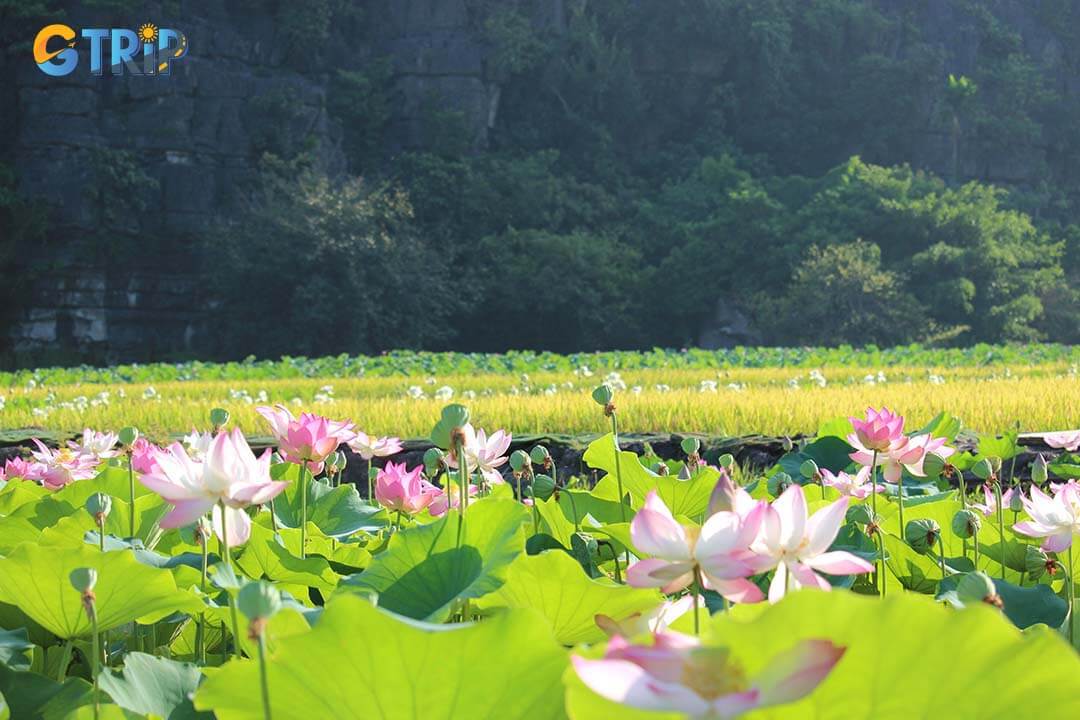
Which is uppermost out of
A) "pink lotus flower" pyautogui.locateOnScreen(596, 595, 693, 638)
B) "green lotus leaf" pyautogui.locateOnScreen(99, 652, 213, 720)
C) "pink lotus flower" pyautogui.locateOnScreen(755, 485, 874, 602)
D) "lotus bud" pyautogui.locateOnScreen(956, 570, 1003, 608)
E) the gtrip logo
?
the gtrip logo

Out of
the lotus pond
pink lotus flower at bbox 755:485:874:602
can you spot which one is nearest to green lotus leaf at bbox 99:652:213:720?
the lotus pond

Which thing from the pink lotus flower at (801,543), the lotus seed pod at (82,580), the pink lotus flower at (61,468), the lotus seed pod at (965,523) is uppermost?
the pink lotus flower at (801,543)

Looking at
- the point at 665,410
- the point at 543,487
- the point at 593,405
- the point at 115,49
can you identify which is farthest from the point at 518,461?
the point at 115,49

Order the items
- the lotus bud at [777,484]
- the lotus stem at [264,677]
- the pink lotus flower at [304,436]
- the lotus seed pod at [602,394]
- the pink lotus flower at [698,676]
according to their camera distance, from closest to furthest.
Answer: the pink lotus flower at [698,676] → the lotus stem at [264,677] → the pink lotus flower at [304,436] → the lotus seed pod at [602,394] → the lotus bud at [777,484]

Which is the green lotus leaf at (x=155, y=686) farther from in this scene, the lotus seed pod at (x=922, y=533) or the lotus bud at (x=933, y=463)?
the lotus bud at (x=933, y=463)

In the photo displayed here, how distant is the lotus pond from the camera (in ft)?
1.56

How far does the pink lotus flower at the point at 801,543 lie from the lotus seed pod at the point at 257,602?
30 cm

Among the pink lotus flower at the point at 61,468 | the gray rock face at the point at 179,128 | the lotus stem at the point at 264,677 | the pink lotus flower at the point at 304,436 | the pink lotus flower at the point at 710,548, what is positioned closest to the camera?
the lotus stem at the point at 264,677

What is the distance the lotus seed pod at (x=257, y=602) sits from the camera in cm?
55

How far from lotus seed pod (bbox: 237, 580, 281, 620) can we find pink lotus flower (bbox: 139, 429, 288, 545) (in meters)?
0.26

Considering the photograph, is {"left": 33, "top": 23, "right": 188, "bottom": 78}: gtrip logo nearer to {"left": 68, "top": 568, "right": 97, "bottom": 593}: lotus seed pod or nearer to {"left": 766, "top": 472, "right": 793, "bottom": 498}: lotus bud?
{"left": 766, "top": 472, "right": 793, "bottom": 498}: lotus bud

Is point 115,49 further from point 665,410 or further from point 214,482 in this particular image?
point 214,482

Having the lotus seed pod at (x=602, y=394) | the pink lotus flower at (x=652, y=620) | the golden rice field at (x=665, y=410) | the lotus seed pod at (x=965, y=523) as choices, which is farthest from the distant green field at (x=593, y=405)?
the pink lotus flower at (x=652, y=620)

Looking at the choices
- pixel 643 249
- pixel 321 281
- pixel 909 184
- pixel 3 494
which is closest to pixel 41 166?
pixel 321 281
